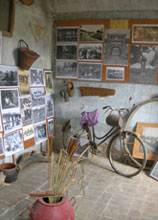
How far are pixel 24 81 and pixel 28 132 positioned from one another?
83cm

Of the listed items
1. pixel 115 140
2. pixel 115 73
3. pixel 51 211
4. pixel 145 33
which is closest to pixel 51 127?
pixel 115 140

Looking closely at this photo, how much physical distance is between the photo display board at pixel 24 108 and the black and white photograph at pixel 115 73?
3.60ft

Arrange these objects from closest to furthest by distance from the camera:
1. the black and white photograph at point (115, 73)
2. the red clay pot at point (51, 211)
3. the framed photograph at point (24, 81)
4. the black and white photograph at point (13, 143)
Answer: the red clay pot at point (51, 211)
the black and white photograph at point (13, 143)
the framed photograph at point (24, 81)
the black and white photograph at point (115, 73)

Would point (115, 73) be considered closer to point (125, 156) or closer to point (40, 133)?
point (125, 156)

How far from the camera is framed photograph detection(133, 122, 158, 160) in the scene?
414cm

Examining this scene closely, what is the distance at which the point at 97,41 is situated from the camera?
4.35m

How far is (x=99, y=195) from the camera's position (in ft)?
10.3

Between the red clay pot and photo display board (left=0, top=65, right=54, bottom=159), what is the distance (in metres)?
1.65

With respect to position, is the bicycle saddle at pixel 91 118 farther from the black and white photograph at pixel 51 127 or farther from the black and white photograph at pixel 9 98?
the black and white photograph at pixel 9 98

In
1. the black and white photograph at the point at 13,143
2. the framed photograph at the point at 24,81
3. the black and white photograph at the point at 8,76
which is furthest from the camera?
the framed photograph at the point at 24,81

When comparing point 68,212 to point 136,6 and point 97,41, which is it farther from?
point 136,6

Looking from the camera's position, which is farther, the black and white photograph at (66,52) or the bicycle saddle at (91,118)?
the black and white photograph at (66,52)

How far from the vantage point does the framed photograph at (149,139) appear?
4.14m

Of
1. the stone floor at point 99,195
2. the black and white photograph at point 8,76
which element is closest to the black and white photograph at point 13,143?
the stone floor at point 99,195
